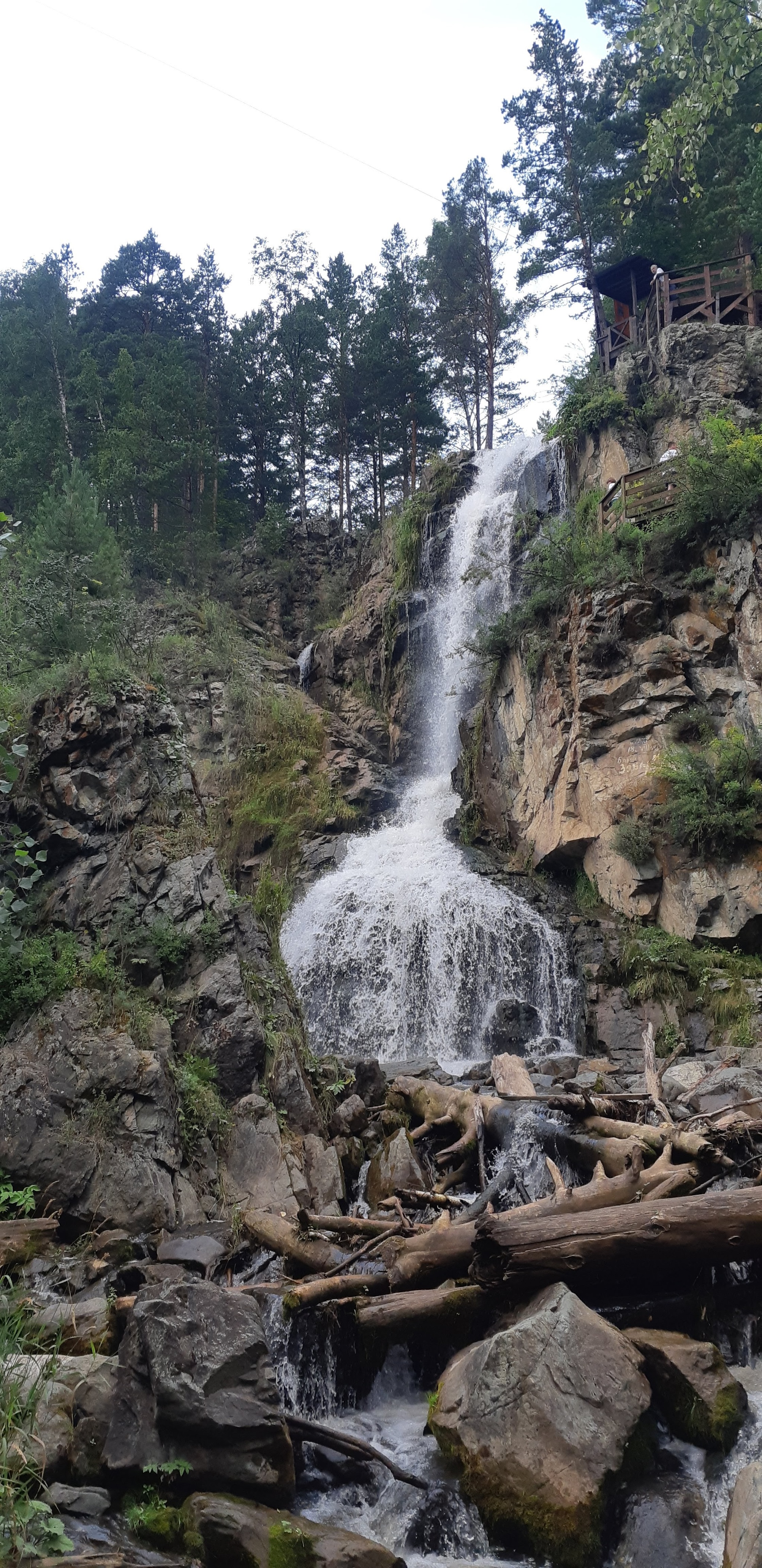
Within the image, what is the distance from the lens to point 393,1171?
25.1ft

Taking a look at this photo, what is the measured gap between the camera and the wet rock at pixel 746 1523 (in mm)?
3486

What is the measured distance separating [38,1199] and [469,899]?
9470mm

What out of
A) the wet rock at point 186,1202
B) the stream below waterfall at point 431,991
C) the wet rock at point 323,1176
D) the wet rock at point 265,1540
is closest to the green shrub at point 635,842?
the stream below waterfall at point 431,991

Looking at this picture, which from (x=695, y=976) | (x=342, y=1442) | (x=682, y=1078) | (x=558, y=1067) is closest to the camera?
(x=342, y=1442)

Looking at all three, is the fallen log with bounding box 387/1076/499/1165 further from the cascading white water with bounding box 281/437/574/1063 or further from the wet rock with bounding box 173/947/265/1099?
the cascading white water with bounding box 281/437/574/1063

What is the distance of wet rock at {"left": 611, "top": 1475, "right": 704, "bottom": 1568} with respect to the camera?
156 inches

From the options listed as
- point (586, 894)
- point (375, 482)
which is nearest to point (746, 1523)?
point (586, 894)

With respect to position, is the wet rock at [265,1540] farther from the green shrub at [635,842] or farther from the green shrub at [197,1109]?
the green shrub at [635,842]

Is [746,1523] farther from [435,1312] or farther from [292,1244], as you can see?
[292,1244]

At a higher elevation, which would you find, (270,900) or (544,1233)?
(270,900)

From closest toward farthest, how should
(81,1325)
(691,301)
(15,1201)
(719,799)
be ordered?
(81,1325), (15,1201), (719,799), (691,301)

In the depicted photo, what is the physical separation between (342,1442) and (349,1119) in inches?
160

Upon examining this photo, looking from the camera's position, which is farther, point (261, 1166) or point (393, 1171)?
point (393, 1171)

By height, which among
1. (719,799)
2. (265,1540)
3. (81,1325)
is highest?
(719,799)
